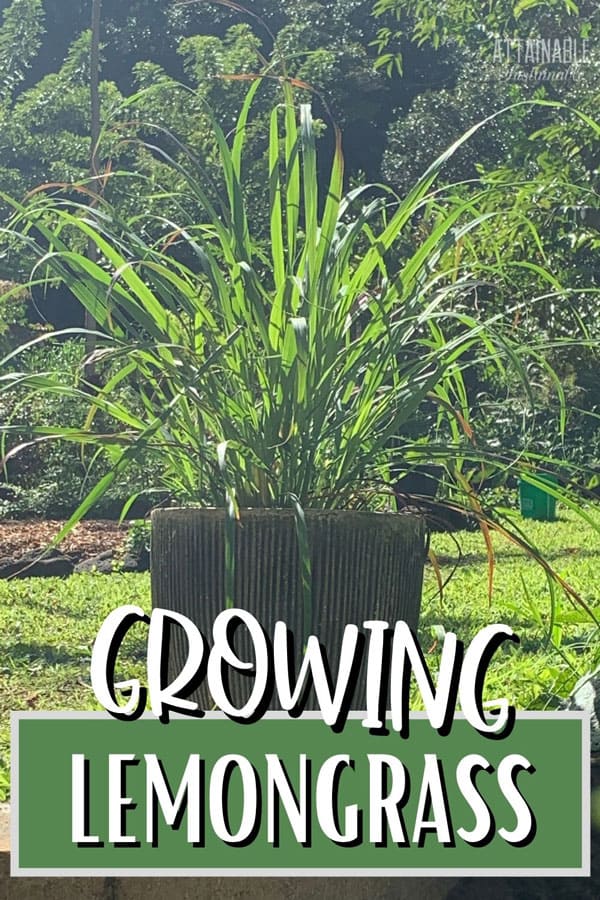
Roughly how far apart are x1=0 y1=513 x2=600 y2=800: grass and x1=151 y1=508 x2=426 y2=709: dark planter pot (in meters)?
0.13

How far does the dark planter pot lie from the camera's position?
1909 millimetres

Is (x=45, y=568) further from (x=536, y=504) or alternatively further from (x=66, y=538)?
(x=536, y=504)

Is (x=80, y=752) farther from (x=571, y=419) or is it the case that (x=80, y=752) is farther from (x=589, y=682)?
(x=571, y=419)

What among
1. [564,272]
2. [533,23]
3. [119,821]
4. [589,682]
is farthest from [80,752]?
[533,23]

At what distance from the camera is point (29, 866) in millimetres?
1681

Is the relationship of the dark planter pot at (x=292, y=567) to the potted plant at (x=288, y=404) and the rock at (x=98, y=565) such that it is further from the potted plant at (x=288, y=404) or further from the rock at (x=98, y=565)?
the rock at (x=98, y=565)

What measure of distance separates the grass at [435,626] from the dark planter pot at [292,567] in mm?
130

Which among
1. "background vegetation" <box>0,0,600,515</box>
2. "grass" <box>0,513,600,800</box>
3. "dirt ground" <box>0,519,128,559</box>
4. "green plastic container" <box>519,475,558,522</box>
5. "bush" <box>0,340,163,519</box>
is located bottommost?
"grass" <box>0,513,600,800</box>

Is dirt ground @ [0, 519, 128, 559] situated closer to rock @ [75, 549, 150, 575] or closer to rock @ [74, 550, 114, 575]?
rock @ [74, 550, 114, 575]

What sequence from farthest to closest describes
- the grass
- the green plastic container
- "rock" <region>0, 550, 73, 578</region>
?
the green plastic container → "rock" <region>0, 550, 73, 578</region> → the grass

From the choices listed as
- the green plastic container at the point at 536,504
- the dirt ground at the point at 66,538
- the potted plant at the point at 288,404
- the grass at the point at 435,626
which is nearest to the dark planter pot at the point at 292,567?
the potted plant at the point at 288,404

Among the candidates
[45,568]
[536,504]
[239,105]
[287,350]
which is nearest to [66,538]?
[45,568]

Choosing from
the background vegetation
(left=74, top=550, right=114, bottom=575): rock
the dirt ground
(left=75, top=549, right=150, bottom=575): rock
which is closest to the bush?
the background vegetation

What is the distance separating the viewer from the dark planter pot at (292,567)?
1909mm
